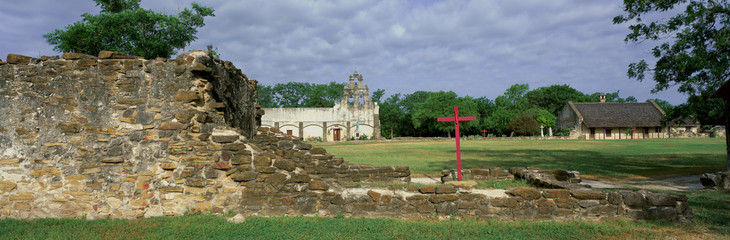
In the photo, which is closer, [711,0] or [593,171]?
[711,0]

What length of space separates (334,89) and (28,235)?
237 ft

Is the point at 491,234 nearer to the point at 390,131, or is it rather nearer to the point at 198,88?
the point at 198,88

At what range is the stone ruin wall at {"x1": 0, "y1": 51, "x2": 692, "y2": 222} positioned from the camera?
19.2 feet

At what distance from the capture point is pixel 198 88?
640 centimetres

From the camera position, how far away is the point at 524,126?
58.6 m

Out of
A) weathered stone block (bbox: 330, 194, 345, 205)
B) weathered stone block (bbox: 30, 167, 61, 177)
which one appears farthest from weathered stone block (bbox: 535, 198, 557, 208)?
weathered stone block (bbox: 30, 167, 61, 177)

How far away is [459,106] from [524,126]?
34.3 ft

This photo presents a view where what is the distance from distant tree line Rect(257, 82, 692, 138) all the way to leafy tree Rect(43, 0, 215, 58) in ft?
132

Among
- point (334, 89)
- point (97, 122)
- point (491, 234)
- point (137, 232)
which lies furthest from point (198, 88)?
point (334, 89)

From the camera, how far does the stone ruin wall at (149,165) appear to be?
5867 mm

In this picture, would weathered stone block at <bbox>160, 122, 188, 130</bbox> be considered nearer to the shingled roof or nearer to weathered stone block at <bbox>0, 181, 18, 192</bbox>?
weathered stone block at <bbox>0, 181, 18, 192</bbox>

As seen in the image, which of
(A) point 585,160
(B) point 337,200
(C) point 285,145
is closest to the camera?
(B) point 337,200

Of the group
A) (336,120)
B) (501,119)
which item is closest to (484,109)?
(501,119)

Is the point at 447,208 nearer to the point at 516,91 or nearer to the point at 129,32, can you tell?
the point at 129,32
